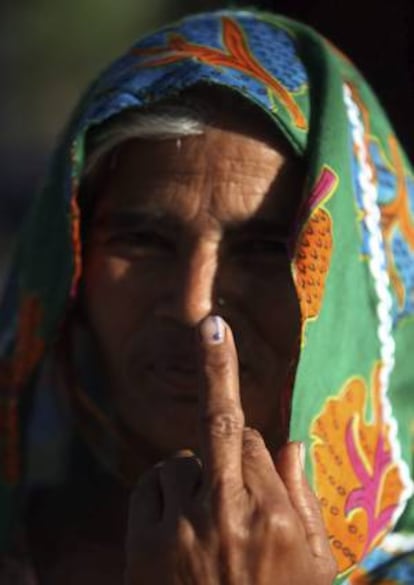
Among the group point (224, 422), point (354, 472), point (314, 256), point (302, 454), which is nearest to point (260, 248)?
point (314, 256)

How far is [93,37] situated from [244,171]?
325 inches

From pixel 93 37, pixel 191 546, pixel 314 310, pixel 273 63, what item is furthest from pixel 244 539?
pixel 93 37

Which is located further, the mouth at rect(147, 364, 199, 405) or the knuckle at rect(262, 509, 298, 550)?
the mouth at rect(147, 364, 199, 405)

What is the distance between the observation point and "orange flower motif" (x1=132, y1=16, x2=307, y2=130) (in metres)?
2.59

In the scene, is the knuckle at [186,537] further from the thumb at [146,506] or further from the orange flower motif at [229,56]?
the orange flower motif at [229,56]

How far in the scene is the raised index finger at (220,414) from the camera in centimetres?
200

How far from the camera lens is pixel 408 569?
2.55 metres

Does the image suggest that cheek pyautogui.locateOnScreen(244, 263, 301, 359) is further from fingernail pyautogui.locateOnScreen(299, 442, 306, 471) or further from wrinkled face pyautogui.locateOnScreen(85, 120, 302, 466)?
fingernail pyautogui.locateOnScreen(299, 442, 306, 471)

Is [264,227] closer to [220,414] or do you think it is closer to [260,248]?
[260,248]

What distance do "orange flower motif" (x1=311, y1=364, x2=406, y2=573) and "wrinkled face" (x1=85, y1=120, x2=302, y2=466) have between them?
11cm

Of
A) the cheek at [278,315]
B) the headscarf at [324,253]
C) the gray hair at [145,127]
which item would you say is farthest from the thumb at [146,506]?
the gray hair at [145,127]

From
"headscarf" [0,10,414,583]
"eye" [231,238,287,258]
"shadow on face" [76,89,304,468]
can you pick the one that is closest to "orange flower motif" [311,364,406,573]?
"headscarf" [0,10,414,583]

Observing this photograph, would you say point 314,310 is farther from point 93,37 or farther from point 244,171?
point 93,37

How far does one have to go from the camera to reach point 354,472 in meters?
2.43
